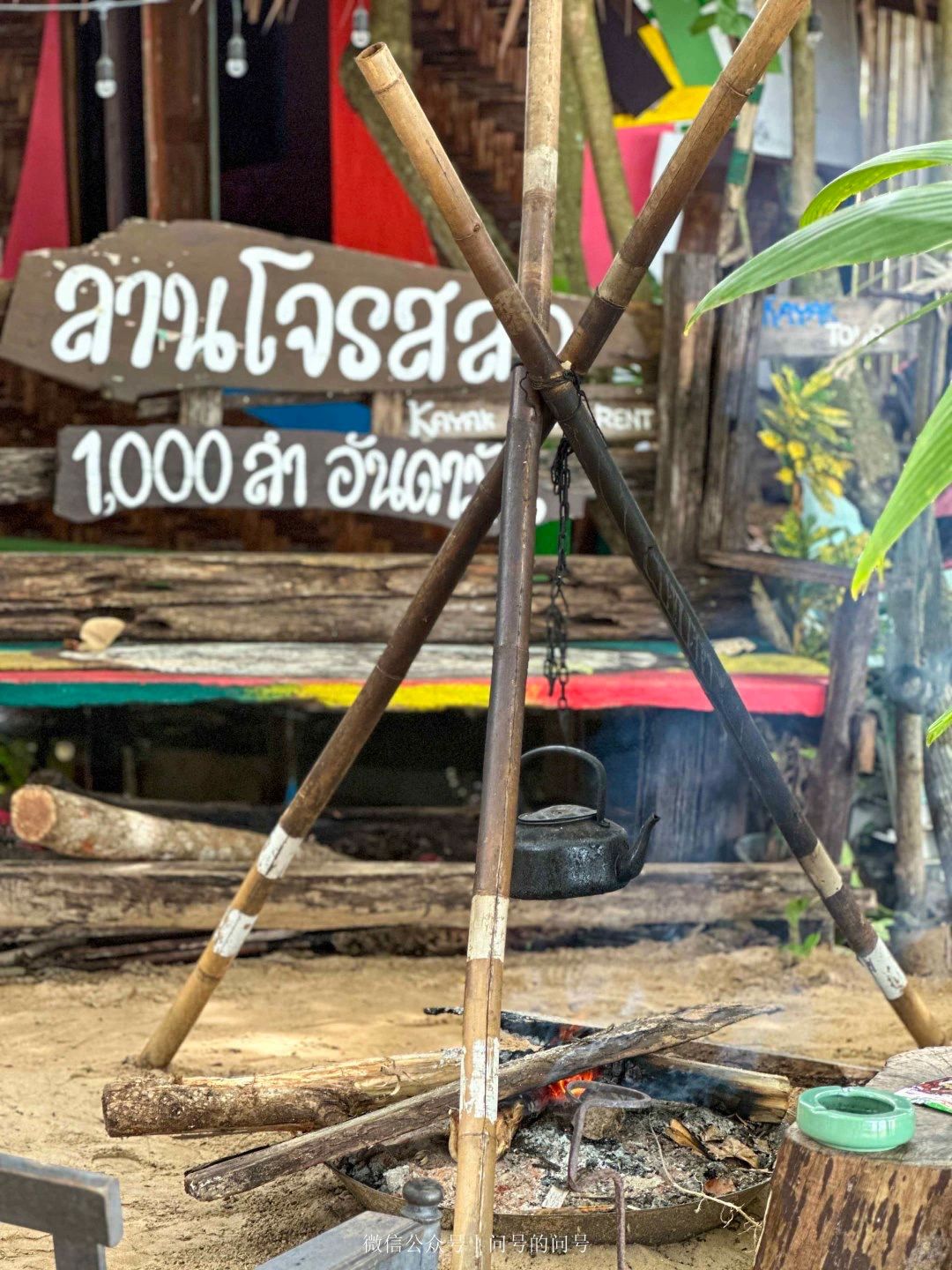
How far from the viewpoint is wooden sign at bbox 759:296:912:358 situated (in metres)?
5.71

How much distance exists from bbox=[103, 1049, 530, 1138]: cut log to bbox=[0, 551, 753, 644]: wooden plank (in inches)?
103

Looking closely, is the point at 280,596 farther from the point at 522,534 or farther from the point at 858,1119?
the point at 858,1119

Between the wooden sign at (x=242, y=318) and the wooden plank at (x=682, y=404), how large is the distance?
46 centimetres

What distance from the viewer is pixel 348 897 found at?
545 centimetres

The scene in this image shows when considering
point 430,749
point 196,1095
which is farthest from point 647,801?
point 196,1095

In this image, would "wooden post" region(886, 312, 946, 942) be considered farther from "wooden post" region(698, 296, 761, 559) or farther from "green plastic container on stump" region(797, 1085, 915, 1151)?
"green plastic container on stump" region(797, 1085, 915, 1151)

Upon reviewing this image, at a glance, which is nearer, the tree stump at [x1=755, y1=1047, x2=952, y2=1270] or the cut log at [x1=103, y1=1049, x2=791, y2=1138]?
the tree stump at [x1=755, y1=1047, x2=952, y2=1270]

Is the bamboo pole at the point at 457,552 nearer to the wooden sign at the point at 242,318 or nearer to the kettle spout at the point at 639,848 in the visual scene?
the kettle spout at the point at 639,848

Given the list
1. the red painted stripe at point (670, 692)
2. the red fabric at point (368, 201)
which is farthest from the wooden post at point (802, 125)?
Answer: the red painted stripe at point (670, 692)

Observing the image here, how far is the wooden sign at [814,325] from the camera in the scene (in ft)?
18.7

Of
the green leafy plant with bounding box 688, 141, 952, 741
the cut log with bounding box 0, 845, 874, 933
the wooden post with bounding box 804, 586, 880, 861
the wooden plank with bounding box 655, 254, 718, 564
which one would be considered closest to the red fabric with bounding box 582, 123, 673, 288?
the wooden plank with bounding box 655, 254, 718, 564

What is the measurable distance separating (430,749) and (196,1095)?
3.95 m

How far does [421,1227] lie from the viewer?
2.37 metres

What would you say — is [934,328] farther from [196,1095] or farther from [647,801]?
[196,1095]
